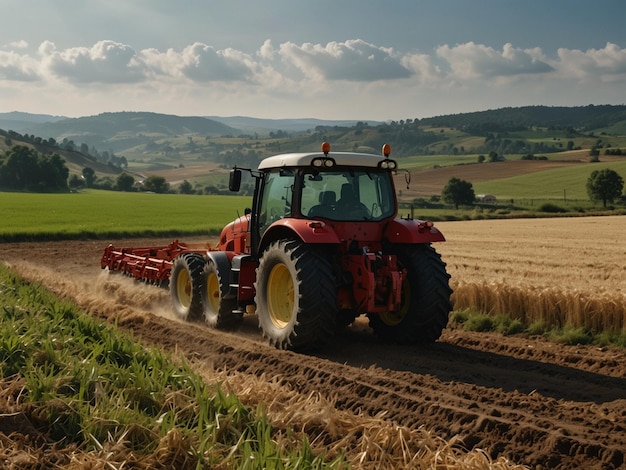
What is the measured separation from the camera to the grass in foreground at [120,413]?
4035 mm

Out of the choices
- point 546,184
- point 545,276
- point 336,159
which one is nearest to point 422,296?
point 336,159

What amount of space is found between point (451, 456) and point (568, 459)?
3.03ft

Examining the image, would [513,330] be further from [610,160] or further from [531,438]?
[610,160]

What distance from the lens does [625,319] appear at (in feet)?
31.3

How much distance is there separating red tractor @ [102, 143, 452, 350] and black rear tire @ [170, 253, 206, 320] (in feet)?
3.09

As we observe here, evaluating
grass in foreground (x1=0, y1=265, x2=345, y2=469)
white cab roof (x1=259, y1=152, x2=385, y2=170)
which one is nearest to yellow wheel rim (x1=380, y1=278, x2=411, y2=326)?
white cab roof (x1=259, y1=152, x2=385, y2=170)

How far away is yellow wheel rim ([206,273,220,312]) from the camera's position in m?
10.4

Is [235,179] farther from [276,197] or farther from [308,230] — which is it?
[308,230]

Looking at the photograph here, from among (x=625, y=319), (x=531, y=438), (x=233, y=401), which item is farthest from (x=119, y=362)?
(x=625, y=319)

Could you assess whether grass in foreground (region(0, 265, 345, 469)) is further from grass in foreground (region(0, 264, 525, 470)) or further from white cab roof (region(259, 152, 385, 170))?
white cab roof (region(259, 152, 385, 170))

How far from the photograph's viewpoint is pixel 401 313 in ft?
29.9

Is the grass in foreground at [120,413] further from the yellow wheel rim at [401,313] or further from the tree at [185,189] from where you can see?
the tree at [185,189]

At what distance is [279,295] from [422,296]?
176 centimetres

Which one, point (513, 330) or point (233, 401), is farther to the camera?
point (513, 330)
